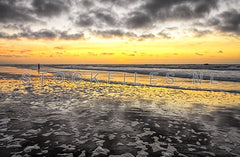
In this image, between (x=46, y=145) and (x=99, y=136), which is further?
(x=99, y=136)

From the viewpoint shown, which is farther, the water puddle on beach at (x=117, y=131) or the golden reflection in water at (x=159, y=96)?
the golden reflection in water at (x=159, y=96)

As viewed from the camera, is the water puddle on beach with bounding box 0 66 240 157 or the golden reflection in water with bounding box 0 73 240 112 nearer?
the water puddle on beach with bounding box 0 66 240 157

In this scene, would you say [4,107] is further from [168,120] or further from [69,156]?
[168,120]

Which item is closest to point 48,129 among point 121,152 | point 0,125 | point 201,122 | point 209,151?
point 0,125

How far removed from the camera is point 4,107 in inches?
294

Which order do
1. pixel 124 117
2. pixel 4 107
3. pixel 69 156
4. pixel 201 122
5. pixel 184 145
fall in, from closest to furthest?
pixel 69 156 → pixel 184 145 → pixel 201 122 → pixel 124 117 → pixel 4 107

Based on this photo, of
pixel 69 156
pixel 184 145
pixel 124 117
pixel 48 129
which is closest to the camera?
pixel 69 156

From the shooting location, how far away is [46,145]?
4.09 m

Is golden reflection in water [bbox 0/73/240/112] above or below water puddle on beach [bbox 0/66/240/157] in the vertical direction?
above

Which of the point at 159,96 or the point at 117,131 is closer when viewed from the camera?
the point at 117,131

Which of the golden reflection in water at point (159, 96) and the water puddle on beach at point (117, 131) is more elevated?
the golden reflection in water at point (159, 96)

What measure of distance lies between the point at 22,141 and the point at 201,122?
536 centimetres

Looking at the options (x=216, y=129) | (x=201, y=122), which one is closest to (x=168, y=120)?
(x=201, y=122)

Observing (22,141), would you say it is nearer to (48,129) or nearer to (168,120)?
(48,129)
